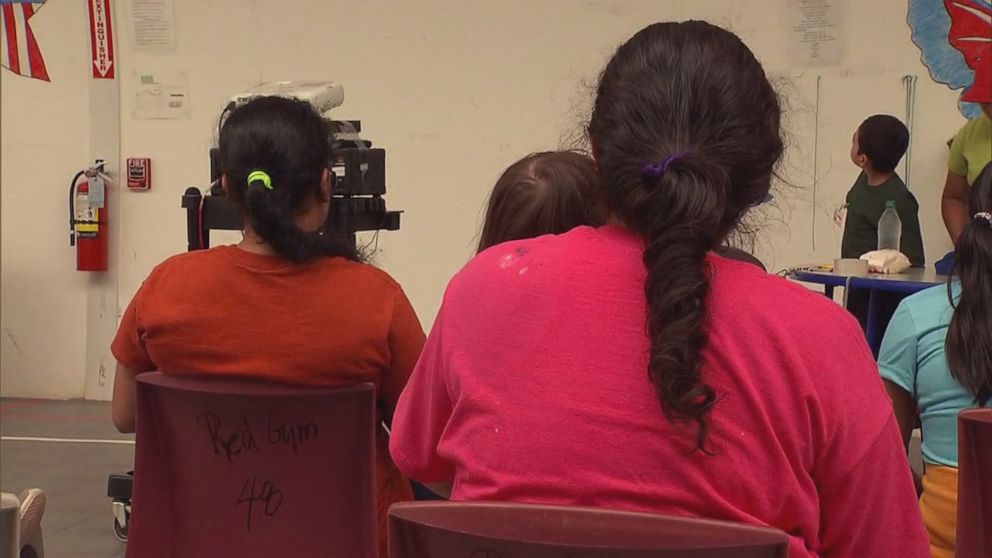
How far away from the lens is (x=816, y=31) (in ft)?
14.5

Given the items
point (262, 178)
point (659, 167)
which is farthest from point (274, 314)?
point (659, 167)

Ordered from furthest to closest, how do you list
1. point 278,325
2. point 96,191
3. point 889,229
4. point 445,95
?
point 96,191 → point 445,95 → point 889,229 → point 278,325

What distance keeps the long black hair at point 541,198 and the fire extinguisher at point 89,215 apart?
11.8ft

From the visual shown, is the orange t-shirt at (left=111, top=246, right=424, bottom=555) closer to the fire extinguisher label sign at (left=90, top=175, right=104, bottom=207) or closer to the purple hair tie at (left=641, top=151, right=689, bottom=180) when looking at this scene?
the purple hair tie at (left=641, top=151, right=689, bottom=180)

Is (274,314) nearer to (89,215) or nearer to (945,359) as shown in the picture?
(945,359)

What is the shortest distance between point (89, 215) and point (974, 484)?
428 cm

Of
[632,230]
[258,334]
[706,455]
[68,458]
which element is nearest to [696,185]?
[632,230]

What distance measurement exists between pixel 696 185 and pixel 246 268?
0.95m

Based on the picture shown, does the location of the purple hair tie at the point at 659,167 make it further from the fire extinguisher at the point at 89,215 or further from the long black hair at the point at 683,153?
the fire extinguisher at the point at 89,215

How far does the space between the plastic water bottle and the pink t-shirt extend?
3.09 meters

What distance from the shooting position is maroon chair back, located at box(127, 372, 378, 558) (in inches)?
57.4

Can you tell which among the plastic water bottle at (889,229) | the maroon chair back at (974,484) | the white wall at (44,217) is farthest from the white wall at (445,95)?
the maroon chair back at (974,484)

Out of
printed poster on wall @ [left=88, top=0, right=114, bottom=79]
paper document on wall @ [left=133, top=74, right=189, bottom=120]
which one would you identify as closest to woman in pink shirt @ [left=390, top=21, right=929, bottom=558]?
paper document on wall @ [left=133, top=74, right=189, bottom=120]

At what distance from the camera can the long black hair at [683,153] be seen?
94 cm
